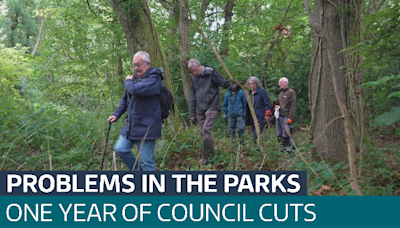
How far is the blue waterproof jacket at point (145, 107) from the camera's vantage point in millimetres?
4500

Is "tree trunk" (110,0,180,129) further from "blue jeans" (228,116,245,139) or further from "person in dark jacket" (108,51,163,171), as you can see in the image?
"person in dark jacket" (108,51,163,171)

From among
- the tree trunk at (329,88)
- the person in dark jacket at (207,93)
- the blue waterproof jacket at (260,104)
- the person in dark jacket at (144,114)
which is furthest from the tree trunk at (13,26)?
the tree trunk at (329,88)

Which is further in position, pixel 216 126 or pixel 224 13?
pixel 224 13

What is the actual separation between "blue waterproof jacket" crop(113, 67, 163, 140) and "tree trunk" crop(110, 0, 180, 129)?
8.50 feet

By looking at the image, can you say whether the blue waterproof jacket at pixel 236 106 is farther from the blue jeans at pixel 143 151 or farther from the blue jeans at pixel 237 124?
the blue jeans at pixel 143 151

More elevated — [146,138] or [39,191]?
[146,138]

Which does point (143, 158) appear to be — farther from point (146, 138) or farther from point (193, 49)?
point (193, 49)

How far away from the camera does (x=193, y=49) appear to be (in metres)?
13.9

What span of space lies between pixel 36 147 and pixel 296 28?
5142 mm

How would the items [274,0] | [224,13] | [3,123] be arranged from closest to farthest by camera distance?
[3,123] → [274,0] → [224,13]

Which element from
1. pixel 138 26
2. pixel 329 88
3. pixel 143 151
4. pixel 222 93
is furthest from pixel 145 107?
pixel 222 93

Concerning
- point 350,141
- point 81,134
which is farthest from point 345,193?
point 81,134

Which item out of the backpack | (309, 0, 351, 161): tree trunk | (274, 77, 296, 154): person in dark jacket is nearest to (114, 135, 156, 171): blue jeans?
the backpack

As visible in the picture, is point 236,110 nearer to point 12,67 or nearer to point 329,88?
point 329,88
